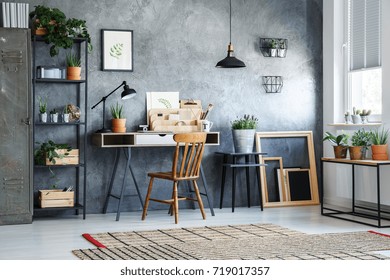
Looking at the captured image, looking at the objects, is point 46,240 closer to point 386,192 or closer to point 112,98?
point 112,98

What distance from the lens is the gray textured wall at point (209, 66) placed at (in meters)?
8.06

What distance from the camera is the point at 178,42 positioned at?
8.39m

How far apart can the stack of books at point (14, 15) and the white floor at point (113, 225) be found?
209 centimetres

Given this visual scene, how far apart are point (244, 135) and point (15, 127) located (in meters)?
2.63

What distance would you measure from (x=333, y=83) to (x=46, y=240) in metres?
4.26

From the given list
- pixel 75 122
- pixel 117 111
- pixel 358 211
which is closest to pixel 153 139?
pixel 117 111

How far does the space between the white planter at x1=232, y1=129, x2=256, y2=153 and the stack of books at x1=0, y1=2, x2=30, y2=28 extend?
270 centimetres

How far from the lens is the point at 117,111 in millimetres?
7992

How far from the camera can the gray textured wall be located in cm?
806

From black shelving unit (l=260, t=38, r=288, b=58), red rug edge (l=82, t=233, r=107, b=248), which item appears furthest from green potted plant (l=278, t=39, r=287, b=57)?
red rug edge (l=82, t=233, r=107, b=248)

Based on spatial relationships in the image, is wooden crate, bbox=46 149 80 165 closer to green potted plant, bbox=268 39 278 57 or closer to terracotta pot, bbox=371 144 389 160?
green potted plant, bbox=268 39 278 57

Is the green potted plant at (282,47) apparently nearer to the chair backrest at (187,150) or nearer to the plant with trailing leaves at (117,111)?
the chair backrest at (187,150)

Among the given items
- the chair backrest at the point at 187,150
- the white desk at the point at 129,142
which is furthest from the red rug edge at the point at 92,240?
the chair backrest at the point at 187,150

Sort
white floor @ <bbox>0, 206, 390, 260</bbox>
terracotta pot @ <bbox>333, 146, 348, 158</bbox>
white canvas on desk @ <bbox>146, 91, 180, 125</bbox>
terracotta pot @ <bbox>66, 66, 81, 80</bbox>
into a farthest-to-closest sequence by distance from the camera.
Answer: white canvas on desk @ <bbox>146, 91, 180, 125</bbox> < terracotta pot @ <bbox>333, 146, 348, 158</bbox> < terracotta pot @ <bbox>66, 66, 81, 80</bbox> < white floor @ <bbox>0, 206, 390, 260</bbox>
